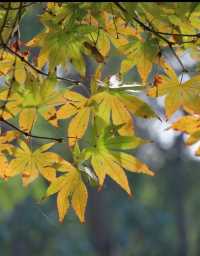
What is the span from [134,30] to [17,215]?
289 inches

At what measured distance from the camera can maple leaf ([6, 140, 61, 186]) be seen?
90 centimetres

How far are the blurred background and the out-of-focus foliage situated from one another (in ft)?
19.5

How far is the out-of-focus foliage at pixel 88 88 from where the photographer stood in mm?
794

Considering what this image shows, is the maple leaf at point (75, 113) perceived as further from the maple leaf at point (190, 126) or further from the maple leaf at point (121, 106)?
the maple leaf at point (190, 126)

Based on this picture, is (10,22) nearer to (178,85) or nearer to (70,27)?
(70,27)

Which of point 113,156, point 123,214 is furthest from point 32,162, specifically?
point 123,214

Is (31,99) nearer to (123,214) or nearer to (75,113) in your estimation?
(75,113)

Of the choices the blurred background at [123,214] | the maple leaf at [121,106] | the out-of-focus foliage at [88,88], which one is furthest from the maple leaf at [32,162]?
the blurred background at [123,214]

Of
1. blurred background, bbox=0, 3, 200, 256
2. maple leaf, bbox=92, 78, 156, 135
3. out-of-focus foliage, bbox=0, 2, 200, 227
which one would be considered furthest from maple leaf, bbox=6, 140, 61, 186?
blurred background, bbox=0, 3, 200, 256

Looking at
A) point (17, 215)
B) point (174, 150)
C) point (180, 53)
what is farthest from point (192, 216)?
point (180, 53)

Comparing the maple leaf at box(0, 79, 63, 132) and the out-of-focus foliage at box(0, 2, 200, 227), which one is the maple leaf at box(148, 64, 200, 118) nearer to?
the out-of-focus foliage at box(0, 2, 200, 227)

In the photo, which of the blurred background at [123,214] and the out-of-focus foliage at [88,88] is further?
the blurred background at [123,214]

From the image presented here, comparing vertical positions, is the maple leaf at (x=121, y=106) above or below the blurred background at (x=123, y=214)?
above

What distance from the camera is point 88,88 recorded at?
0.84 metres
